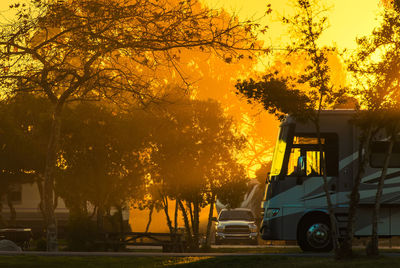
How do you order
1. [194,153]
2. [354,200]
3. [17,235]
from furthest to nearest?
1. [194,153]
2. [17,235]
3. [354,200]

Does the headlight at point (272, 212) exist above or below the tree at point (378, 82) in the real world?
below

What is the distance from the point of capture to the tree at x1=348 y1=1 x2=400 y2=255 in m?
17.8

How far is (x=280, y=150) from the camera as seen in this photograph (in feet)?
69.6

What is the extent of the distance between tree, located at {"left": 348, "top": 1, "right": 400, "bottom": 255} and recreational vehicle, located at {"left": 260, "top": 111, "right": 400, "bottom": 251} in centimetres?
248

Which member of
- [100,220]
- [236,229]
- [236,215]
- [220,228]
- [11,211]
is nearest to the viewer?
[100,220]

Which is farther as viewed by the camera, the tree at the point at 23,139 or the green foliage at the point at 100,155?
the tree at the point at 23,139

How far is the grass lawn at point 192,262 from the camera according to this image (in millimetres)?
16672

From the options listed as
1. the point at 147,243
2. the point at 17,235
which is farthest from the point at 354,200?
the point at 17,235

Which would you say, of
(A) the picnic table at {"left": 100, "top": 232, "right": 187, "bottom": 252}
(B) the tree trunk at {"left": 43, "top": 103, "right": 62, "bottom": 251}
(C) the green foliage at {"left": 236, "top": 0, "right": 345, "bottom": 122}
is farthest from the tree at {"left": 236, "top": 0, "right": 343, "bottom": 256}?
(A) the picnic table at {"left": 100, "top": 232, "right": 187, "bottom": 252}

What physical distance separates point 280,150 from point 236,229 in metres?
15.9

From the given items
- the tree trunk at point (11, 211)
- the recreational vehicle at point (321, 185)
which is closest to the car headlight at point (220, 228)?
the tree trunk at point (11, 211)

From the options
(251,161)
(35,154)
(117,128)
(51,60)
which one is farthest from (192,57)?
(51,60)

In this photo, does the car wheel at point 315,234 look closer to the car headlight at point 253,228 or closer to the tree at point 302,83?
the tree at point 302,83

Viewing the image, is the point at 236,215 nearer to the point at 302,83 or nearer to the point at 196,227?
the point at 196,227
